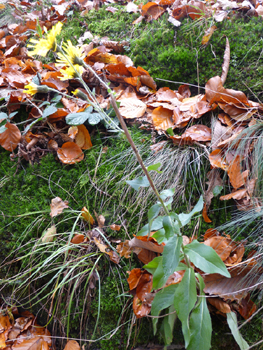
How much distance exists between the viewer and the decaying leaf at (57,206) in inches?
59.8

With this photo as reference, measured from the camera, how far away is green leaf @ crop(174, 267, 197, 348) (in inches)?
35.6

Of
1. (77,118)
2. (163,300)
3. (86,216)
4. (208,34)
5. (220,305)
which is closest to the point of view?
(163,300)

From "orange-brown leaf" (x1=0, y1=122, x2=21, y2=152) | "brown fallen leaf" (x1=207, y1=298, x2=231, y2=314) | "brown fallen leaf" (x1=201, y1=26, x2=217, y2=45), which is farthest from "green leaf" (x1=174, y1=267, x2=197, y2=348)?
"brown fallen leaf" (x1=201, y1=26, x2=217, y2=45)

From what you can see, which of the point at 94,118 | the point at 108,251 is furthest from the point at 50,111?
the point at 108,251

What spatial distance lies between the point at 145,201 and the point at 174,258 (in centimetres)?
57

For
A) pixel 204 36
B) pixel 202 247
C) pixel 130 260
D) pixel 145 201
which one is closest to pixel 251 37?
pixel 204 36

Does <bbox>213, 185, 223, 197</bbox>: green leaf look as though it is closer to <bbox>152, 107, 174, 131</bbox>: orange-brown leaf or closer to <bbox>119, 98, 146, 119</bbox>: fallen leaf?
<bbox>152, 107, 174, 131</bbox>: orange-brown leaf

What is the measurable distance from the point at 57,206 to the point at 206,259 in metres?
0.98

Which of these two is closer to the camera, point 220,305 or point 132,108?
point 220,305

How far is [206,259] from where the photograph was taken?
933 millimetres

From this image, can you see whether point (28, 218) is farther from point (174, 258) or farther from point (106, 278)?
point (174, 258)

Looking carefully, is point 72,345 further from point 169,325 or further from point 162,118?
point 162,118

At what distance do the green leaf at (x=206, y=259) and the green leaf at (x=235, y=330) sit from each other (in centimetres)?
37

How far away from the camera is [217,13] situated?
1985mm
